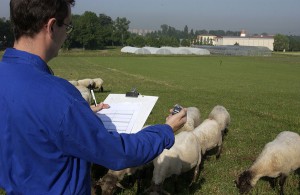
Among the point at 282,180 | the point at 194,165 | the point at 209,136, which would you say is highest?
the point at 209,136

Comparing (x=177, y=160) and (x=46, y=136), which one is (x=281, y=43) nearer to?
(x=177, y=160)

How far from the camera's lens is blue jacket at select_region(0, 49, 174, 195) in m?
2.02

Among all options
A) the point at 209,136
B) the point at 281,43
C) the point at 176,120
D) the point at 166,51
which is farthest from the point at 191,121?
the point at 281,43

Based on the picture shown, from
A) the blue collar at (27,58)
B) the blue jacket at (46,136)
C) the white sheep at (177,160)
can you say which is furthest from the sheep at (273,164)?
the blue collar at (27,58)

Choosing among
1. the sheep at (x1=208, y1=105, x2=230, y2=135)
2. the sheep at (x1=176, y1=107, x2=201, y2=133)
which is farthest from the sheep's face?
the sheep at (x1=208, y1=105, x2=230, y2=135)

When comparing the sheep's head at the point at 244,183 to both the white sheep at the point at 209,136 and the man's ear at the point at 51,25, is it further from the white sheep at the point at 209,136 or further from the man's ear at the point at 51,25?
the man's ear at the point at 51,25

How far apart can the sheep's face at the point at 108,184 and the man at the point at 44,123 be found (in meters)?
4.31

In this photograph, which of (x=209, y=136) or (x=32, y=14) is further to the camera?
(x=209, y=136)

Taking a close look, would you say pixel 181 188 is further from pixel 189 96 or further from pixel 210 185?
pixel 189 96

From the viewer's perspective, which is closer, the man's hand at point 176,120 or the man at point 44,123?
the man at point 44,123

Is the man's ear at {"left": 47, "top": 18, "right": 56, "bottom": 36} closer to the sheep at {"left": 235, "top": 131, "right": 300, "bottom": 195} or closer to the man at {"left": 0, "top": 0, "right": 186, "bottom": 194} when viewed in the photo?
the man at {"left": 0, "top": 0, "right": 186, "bottom": 194}

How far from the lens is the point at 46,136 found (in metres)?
2.07

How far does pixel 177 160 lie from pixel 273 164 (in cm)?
203

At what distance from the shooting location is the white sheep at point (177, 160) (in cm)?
673
